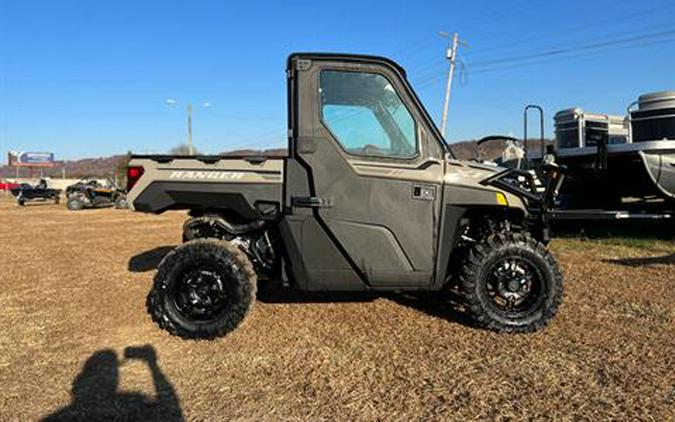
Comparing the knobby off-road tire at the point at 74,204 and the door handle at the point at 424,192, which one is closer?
the door handle at the point at 424,192

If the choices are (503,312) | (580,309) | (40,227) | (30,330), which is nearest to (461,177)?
(503,312)

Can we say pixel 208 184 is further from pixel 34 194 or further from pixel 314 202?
pixel 34 194

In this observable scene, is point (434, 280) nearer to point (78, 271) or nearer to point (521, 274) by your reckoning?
point (521, 274)

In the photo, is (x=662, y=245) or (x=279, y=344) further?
(x=662, y=245)

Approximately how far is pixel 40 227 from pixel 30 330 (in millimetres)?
12437

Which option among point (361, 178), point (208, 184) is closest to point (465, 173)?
point (361, 178)

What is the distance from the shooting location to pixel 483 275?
4824mm

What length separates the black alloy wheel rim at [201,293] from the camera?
485cm

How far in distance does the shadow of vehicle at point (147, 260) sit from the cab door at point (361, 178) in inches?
160

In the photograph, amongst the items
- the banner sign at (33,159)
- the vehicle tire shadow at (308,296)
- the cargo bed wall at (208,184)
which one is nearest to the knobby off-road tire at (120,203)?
the vehicle tire shadow at (308,296)

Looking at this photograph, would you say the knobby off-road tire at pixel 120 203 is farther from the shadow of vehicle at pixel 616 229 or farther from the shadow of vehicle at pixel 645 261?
the shadow of vehicle at pixel 645 261

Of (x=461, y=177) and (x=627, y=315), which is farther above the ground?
(x=461, y=177)

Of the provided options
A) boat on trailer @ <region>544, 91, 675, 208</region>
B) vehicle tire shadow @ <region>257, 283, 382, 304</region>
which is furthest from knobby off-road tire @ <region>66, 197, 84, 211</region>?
vehicle tire shadow @ <region>257, 283, 382, 304</region>

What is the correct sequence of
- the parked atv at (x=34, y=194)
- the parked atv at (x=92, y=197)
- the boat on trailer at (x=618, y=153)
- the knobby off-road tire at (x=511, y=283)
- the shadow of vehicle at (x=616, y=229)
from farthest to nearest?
the parked atv at (x=34, y=194) → the parked atv at (x=92, y=197) → the shadow of vehicle at (x=616, y=229) → the boat on trailer at (x=618, y=153) → the knobby off-road tire at (x=511, y=283)
